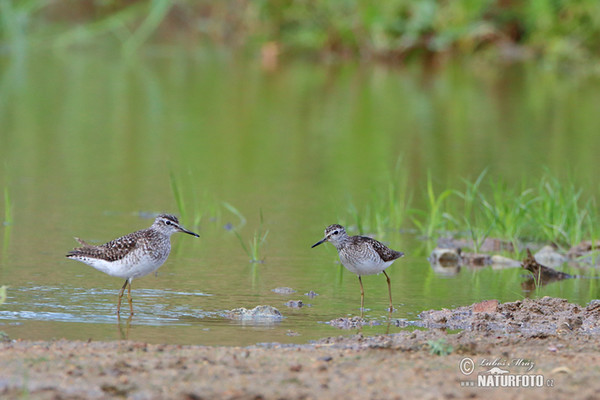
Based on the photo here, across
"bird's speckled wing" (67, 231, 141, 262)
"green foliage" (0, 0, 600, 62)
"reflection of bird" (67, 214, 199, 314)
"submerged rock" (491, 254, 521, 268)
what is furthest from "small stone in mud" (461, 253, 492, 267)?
"green foliage" (0, 0, 600, 62)

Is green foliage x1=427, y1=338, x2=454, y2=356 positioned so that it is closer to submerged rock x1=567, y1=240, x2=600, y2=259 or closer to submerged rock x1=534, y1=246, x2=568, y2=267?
submerged rock x1=534, y1=246, x2=568, y2=267

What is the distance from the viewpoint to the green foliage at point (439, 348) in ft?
20.8

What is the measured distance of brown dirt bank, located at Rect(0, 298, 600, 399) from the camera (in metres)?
5.41

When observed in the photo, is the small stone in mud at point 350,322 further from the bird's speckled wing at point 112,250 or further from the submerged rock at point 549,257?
the submerged rock at point 549,257

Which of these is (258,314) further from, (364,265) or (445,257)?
(445,257)

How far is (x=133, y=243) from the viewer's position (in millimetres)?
8070

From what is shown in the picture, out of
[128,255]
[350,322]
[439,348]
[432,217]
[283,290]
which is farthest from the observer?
[432,217]

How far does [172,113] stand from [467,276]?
11.8m

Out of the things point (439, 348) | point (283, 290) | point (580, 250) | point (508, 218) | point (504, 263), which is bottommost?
point (439, 348)

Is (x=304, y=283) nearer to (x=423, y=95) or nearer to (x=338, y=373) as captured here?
(x=338, y=373)

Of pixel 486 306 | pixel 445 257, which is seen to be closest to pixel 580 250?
pixel 445 257

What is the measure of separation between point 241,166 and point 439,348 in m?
9.48

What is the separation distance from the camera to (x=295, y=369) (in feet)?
19.2

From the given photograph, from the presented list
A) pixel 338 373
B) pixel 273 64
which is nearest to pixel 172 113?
pixel 273 64
